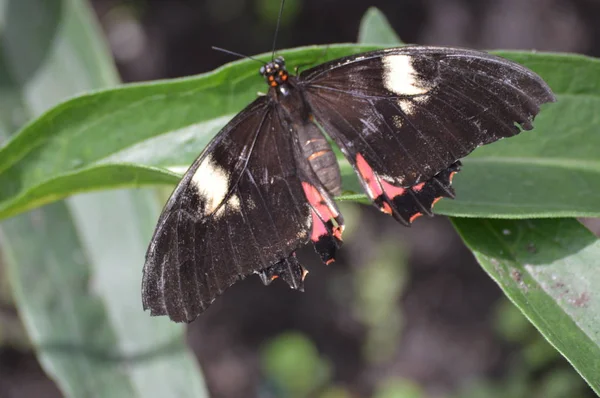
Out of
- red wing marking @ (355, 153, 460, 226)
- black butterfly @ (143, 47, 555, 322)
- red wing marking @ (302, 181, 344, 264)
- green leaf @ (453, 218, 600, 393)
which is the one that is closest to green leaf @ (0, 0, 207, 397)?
black butterfly @ (143, 47, 555, 322)

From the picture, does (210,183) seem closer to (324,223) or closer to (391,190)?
(324,223)

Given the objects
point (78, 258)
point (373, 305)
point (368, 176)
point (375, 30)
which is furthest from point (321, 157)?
point (373, 305)

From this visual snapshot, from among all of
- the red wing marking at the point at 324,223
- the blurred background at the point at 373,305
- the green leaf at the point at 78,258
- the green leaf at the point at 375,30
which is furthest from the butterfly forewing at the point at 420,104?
the blurred background at the point at 373,305

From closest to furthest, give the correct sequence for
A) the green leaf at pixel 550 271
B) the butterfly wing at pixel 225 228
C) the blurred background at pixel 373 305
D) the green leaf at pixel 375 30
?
1. the green leaf at pixel 550 271
2. the butterfly wing at pixel 225 228
3. the green leaf at pixel 375 30
4. the blurred background at pixel 373 305

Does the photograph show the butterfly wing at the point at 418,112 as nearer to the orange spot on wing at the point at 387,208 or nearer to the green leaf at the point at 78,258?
the orange spot on wing at the point at 387,208

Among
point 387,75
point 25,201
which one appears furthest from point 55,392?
point 387,75
